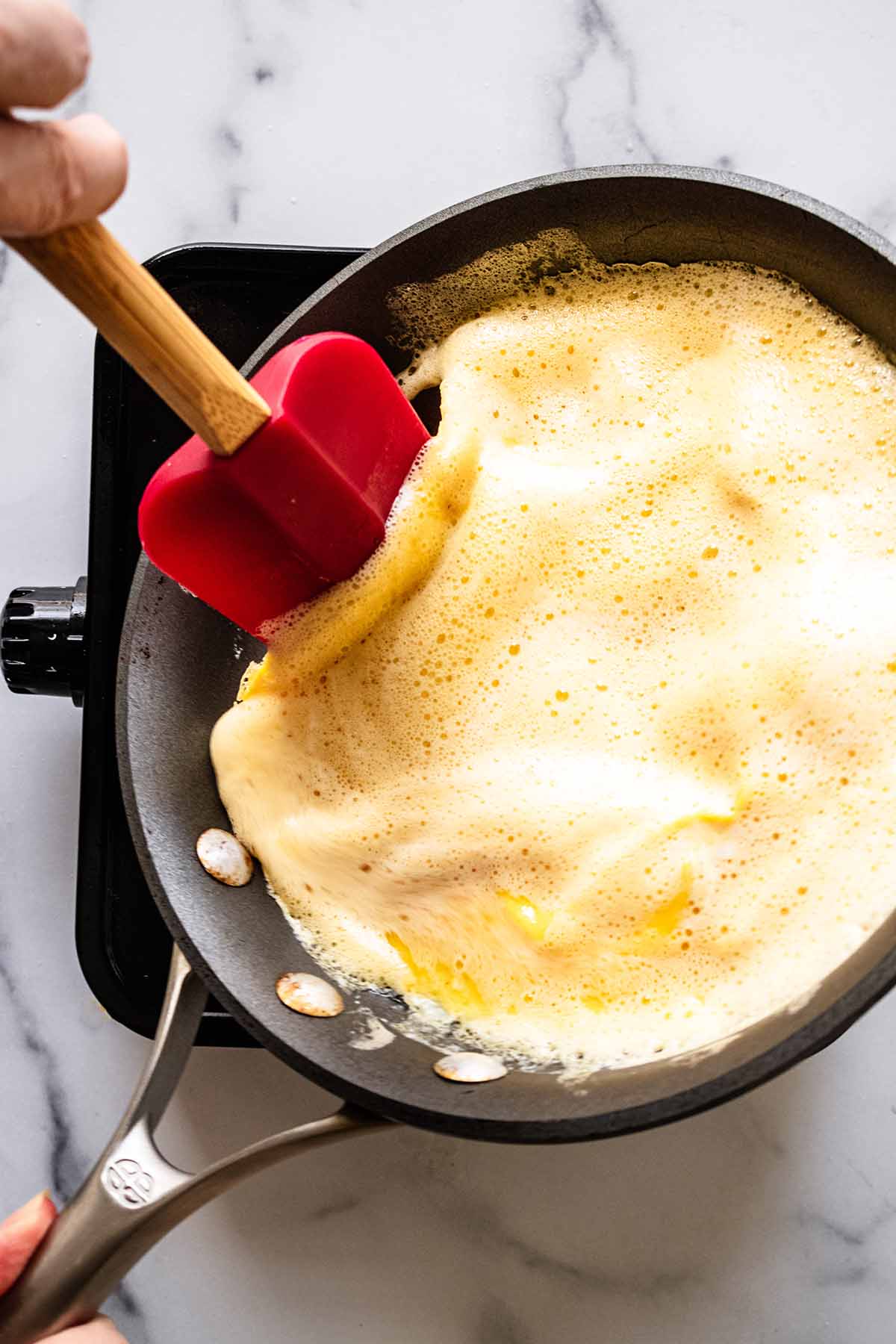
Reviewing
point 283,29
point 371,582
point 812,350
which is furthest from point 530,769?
point 283,29

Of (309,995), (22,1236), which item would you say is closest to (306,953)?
(309,995)

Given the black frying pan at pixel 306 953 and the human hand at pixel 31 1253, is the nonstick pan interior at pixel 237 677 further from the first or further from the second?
the human hand at pixel 31 1253

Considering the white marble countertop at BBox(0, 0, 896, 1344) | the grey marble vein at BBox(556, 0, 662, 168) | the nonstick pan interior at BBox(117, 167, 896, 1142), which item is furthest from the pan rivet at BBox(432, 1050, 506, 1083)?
the grey marble vein at BBox(556, 0, 662, 168)

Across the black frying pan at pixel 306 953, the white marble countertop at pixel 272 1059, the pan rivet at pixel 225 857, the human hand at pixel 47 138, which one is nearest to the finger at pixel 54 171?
the human hand at pixel 47 138

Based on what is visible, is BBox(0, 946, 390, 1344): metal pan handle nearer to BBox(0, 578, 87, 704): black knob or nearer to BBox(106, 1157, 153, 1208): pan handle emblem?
BBox(106, 1157, 153, 1208): pan handle emblem

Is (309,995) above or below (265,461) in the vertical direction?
below

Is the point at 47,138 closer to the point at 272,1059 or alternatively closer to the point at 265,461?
the point at 265,461

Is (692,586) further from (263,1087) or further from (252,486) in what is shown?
(263,1087)

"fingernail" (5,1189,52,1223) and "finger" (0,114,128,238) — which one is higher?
"finger" (0,114,128,238)
